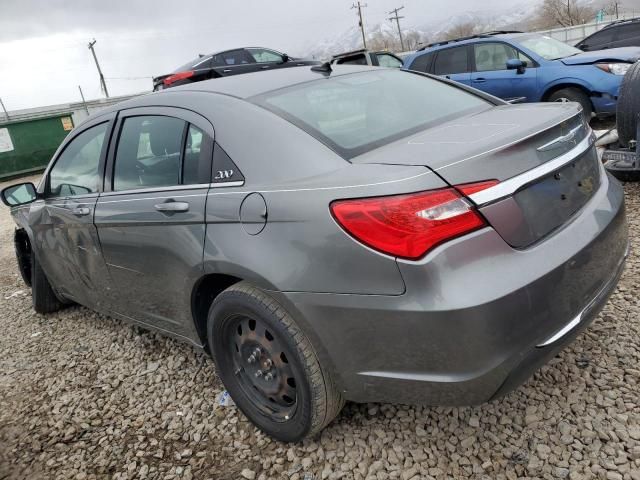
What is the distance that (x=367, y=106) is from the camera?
248cm

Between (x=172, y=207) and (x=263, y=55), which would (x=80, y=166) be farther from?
(x=263, y=55)

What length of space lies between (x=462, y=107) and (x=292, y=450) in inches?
73.3

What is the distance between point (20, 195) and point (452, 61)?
7.42 m

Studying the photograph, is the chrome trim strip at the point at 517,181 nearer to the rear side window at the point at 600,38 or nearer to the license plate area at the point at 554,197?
the license plate area at the point at 554,197

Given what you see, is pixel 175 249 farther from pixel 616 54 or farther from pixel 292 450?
pixel 616 54

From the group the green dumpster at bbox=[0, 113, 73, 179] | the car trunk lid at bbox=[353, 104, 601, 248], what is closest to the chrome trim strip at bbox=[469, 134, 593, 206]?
the car trunk lid at bbox=[353, 104, 601, 248]

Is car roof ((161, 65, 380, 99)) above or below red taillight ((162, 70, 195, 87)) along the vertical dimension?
below

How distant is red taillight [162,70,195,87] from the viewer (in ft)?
35.1

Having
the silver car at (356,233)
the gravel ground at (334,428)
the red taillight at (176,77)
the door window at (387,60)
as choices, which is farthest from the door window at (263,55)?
the gravel ground at (334,428)

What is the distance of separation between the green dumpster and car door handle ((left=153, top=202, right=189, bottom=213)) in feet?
52.3

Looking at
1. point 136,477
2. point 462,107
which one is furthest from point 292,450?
point 462,107

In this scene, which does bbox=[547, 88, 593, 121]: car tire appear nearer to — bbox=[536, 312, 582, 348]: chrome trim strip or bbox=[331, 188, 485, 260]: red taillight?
bbox=[536, 312, 582, 348]: chrome trim strip

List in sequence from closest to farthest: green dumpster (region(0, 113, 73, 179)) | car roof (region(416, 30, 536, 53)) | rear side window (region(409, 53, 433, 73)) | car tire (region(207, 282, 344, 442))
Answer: car tire (region(207, 282, 344, 442)) < car roof (region(416, 30, 536, 53)) < rear side window (region(409, 53, 433, 73)) < green dumpster (region(0, 113, 73, 179))

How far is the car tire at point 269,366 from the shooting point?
2.00 meters
